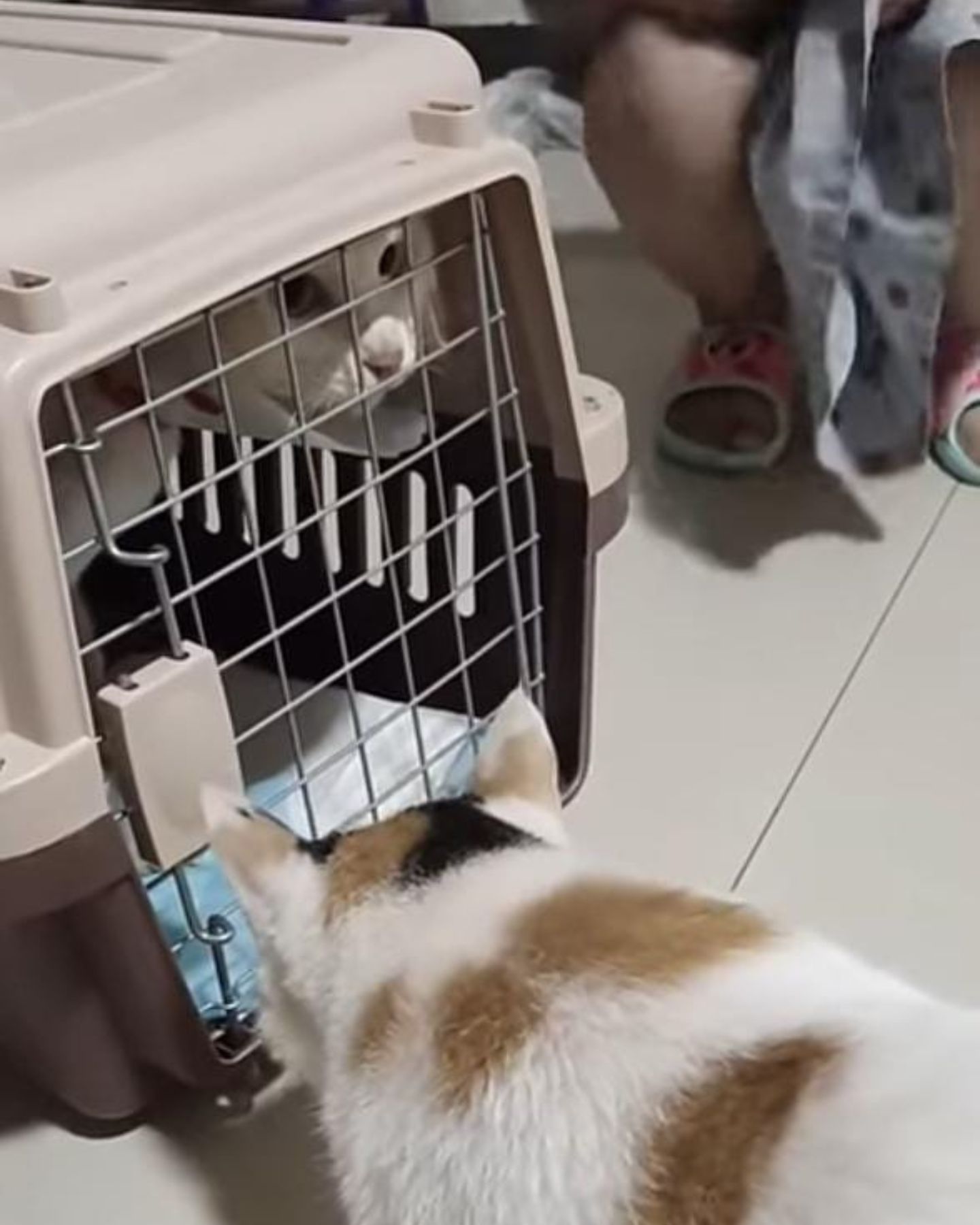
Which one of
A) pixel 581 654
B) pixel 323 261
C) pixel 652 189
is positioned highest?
pixel 323 261

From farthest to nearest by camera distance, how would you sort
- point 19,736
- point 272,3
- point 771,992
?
point 272,3
point 19,736
point 771,992

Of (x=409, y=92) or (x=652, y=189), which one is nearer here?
(x=409, y=92)

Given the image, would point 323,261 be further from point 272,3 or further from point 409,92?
point 272,3

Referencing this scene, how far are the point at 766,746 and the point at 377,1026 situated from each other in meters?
0.51

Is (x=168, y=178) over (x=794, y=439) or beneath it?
over

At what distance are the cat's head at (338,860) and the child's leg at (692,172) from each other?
0.65 meters

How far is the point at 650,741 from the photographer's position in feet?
3.85

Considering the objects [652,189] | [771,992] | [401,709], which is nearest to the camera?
[771,992]

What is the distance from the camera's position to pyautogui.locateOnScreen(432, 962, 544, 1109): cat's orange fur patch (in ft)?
2.16

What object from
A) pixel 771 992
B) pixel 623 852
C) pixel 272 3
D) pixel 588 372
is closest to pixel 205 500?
pixel 623 852

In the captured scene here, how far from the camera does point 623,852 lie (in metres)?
1.08

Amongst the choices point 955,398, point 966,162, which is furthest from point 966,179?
point 955,398

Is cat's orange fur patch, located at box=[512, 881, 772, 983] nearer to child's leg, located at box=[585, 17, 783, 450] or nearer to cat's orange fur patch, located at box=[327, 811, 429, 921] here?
cat's orange fur patch, located at box=[327, 811, 429, 921]

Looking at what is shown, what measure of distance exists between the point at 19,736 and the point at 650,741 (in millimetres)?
476
